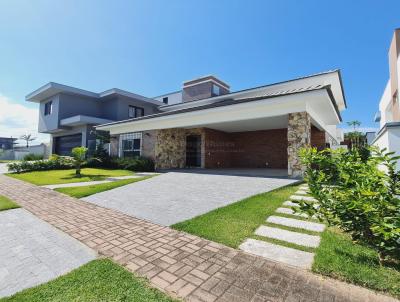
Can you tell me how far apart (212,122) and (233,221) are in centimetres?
790

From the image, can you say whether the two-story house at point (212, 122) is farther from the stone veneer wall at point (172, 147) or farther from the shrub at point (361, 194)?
the shrub at point (361, 194)

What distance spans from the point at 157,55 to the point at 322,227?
12.5 m

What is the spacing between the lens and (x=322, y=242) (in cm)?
294

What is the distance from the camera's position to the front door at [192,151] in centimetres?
1547

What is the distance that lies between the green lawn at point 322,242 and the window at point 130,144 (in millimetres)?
11698

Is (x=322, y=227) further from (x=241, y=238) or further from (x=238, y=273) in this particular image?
(x=238, y=273)

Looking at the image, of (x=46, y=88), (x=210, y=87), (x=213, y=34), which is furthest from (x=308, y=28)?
(x=46, y=88)

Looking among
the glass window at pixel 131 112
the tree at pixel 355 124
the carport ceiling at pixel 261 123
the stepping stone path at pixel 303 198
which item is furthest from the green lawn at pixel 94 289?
the tree at pixel 355 124

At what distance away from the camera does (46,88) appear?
19.4 m

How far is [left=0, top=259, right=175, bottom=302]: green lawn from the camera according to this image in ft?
6.02

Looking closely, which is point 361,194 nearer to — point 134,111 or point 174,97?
point 134,111

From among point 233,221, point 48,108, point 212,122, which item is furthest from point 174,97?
point 233,221

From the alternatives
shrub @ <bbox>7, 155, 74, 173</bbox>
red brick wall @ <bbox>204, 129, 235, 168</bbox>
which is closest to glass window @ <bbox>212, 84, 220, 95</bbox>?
red brick wall @ <bbox>204, 129, 235, 168</bbox>

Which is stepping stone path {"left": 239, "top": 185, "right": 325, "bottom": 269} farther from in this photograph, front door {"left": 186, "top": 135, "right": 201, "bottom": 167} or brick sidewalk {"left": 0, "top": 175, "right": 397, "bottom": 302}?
front door {"left": 186, "top": 135, "right": 201, "bottom": 167}
